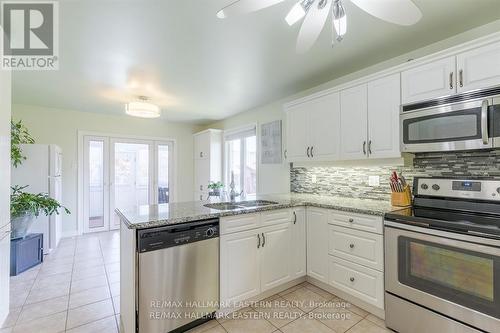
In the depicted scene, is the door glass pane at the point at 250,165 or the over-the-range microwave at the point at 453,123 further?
the door glass pane at the point at 250,165

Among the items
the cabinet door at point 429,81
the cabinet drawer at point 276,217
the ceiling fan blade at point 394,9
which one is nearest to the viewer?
the ceiling fan blade at point 394,9

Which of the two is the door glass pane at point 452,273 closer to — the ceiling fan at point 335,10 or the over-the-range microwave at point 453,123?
the over-the-range microwave at point 453,123

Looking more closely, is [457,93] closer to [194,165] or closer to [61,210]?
[194,165]

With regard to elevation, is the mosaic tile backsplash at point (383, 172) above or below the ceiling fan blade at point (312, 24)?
below

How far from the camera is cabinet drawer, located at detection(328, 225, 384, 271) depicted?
203 centimetres

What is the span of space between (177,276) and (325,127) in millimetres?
2165

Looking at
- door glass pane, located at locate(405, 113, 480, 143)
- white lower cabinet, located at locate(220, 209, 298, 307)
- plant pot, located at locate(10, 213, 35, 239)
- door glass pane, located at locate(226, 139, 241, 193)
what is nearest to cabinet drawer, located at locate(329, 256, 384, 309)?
white lower cabinet, located at locate(220, 209, 298, 307)

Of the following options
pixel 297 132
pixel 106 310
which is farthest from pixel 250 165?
pixel 106 310

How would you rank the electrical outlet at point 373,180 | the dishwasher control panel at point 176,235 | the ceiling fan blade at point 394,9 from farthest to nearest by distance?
the electrical outlet at point 373,180 → the dishwasher control panel at point 176,235 → the ceiling fan blade at point 394,9

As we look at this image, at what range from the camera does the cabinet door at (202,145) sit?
5398mm

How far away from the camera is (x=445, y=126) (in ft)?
6.26

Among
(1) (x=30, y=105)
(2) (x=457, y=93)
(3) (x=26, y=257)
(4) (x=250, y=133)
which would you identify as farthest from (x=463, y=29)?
(1) (x=30, y=105)

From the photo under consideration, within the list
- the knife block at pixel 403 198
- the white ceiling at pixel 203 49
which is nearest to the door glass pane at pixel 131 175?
the white ceiling at pixel 203 49

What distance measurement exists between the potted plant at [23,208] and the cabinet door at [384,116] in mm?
4008
